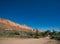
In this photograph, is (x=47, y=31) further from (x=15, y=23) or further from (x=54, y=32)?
(x=15, y=23)

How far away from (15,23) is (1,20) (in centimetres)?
753

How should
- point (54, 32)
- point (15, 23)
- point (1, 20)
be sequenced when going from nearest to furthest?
point (54, 32) < point (1, 20) < point (15, 23)

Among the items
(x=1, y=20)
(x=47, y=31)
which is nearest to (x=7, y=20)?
(x=1, y=20)

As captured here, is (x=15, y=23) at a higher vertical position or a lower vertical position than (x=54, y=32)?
higher

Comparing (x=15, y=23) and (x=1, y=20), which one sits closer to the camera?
(x=1, y=20)

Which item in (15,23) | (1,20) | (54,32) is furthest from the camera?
(15,23)

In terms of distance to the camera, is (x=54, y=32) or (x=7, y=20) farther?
(x=7, y=20)

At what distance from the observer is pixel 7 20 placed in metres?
56.5

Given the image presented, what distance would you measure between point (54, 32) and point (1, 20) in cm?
1935

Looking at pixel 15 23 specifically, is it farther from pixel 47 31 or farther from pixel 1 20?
pixel 47 31

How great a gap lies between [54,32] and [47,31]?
2688 mm

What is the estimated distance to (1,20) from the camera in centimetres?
5366

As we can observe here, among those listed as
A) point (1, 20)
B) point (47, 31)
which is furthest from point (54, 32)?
point (1, 20)

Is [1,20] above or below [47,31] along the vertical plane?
above
